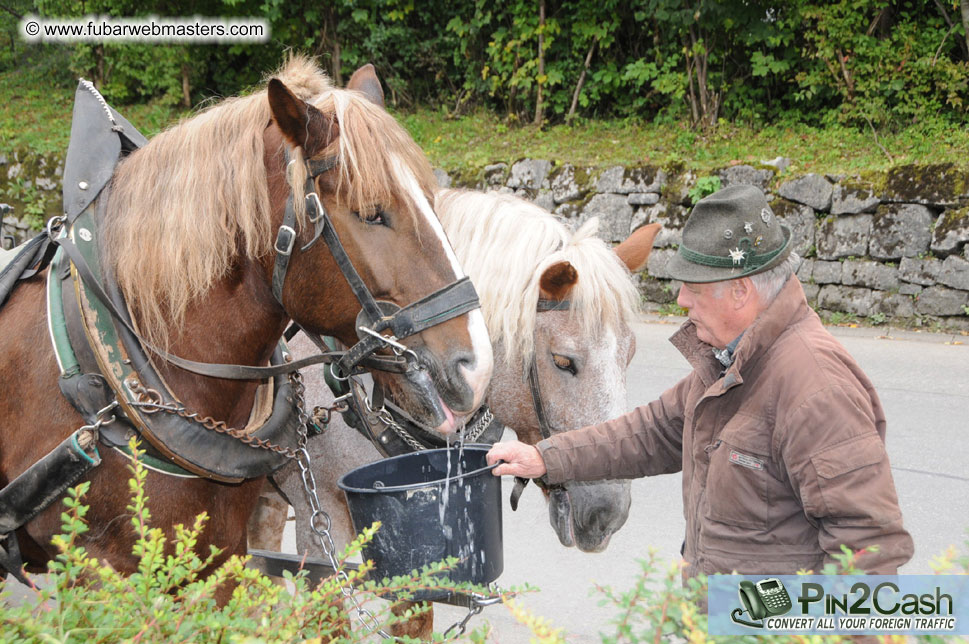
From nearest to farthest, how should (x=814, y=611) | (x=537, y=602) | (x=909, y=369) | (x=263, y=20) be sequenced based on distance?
(x=814, y=611)
(x=537, y=602)
(x=909, y=369)
(x=263, y=20)

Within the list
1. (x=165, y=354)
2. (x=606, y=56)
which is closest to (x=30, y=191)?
(x=606, y=56)

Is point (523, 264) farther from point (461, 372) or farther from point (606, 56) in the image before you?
point (606, 56)

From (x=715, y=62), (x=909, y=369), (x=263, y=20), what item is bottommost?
(x=909, y=369)

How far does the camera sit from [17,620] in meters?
1.20

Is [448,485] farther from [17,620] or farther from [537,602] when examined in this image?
[537,602]

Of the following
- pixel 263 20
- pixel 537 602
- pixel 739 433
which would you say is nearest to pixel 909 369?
pixel 537 602

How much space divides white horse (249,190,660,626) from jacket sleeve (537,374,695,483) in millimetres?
124

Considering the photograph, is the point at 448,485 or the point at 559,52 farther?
the point at 559,52

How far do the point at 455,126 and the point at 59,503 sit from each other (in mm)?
11474

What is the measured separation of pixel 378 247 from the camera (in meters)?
1.86

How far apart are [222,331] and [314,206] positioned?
1.35 ft

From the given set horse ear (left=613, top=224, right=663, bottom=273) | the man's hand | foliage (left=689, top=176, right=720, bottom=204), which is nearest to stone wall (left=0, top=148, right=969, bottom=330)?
foliage (left=689, top=176, right=720, bottom=204)

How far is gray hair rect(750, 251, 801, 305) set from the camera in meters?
1.92

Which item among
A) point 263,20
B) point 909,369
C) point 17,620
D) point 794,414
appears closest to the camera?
point 17,620
